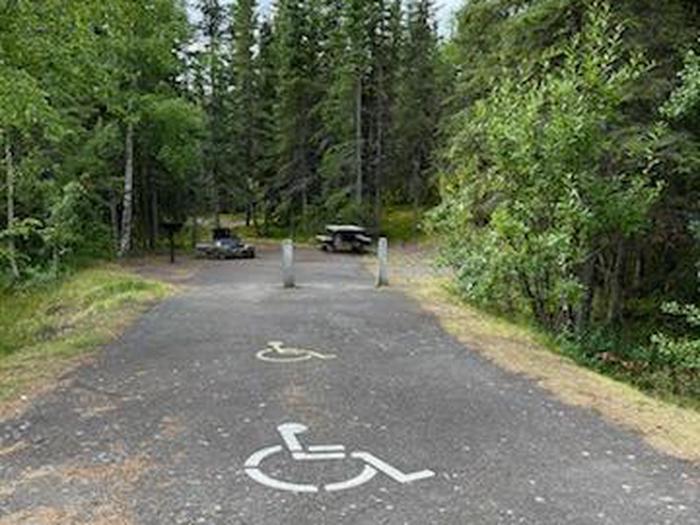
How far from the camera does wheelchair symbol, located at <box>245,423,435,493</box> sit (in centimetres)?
493

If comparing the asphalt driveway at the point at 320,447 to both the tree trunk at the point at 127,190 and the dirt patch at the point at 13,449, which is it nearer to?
the dirt patch at the point at 13,449

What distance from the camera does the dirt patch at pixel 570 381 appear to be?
621 cm

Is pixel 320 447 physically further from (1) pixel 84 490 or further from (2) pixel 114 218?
(2) pixel 114 218

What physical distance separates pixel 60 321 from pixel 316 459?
1044 centimetres

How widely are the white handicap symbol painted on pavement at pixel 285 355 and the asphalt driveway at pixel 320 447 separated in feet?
0.12

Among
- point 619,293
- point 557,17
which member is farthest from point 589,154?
point 619,293

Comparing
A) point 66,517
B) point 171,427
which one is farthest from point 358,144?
point 66,517

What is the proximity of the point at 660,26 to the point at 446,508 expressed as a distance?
11.9 meters

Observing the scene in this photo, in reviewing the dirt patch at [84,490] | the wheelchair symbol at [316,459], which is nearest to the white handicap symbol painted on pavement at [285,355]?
the wheelchair symbol at [316,459]

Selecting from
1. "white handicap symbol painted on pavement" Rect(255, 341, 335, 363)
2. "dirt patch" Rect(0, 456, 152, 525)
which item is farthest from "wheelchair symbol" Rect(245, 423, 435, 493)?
"white handicap symbol painted on pavement" Rect(255, 341, 335, 363)

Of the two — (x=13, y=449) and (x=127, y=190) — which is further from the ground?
(x=127, y=190)

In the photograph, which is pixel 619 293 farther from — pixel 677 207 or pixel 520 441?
pixel 520 441

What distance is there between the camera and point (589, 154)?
37.5 ft

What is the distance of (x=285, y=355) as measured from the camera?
9141 mm
